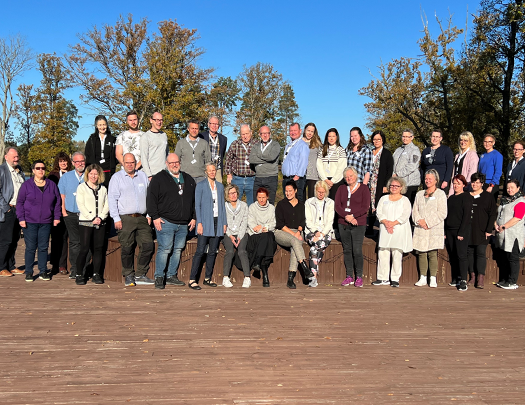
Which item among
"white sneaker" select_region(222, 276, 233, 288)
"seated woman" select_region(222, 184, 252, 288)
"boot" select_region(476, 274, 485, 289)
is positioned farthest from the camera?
"boot" select_region(476, 274, 485, 289)

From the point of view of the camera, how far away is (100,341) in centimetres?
435

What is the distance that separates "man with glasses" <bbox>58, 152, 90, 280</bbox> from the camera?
6.88m

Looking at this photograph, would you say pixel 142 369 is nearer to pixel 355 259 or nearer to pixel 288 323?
pixel 288 323

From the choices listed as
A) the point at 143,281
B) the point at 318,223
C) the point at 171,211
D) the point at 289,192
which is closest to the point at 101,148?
the point at 171,211

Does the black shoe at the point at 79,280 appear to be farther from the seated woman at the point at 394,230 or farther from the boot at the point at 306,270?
the seated woman at the point at 394,230

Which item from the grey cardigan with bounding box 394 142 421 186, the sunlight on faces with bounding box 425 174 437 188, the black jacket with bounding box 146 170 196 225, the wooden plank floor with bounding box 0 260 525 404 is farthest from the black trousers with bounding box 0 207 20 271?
the sunlight on faces with bounding box 425 174 437 188

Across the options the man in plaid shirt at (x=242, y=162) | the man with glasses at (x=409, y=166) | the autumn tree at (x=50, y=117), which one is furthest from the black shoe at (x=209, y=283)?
the autumn tree at (x=50, y=117)

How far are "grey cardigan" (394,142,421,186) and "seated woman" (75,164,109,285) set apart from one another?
4705mm

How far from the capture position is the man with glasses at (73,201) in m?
6.88

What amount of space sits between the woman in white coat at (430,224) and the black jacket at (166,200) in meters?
3.52

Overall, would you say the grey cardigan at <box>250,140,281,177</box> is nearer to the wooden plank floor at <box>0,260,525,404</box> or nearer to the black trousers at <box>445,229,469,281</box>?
the wooden plank floor at <box>0,260,525,404</box>

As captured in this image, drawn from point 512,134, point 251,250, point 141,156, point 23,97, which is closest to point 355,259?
point 251,250

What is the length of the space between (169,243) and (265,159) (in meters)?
2.15

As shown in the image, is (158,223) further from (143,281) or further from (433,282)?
(433,282)
